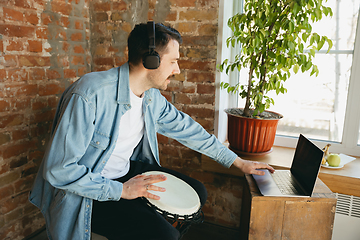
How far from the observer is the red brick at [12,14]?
155 centimetres

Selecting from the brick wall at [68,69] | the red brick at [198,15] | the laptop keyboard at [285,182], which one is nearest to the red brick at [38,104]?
the brick wall at [68,69]

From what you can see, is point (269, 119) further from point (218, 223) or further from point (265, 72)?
point (218, 223)

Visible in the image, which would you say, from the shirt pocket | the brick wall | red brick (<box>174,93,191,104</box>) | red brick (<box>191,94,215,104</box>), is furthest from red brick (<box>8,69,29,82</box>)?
red brick (<box>191,94,215,104</box>)

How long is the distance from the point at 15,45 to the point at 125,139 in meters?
0.92

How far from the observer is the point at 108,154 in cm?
136

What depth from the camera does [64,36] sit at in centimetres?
196

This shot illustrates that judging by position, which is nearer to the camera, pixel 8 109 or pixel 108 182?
pixel 108 182

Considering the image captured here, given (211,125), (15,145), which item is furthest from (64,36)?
(211,125)

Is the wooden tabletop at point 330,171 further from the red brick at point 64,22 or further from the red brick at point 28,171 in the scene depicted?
the red brick at point 64,22

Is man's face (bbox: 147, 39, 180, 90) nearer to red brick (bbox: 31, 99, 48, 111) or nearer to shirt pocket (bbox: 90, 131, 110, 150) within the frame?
shirt pocket (bbox: 90, 131, 110, 150)

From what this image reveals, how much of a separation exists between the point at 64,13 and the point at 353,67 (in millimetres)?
2102

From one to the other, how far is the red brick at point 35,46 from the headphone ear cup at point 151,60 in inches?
35.9

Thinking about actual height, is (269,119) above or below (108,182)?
above

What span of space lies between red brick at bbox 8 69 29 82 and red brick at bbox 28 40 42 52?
156mm
